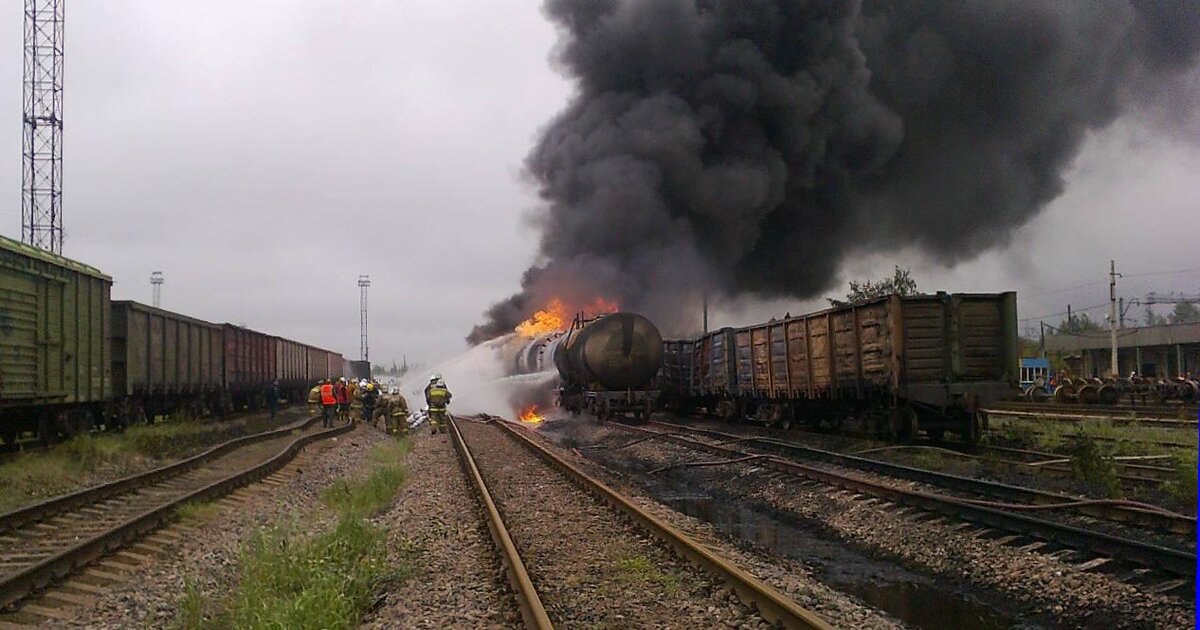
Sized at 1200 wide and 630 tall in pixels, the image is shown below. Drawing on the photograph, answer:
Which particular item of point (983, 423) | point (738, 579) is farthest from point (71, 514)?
point (983, 423)

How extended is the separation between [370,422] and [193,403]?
5.15 metres

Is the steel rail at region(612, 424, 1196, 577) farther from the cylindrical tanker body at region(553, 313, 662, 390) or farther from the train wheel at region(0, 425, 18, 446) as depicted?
the train wheel at region(0, 425, 18, 446)

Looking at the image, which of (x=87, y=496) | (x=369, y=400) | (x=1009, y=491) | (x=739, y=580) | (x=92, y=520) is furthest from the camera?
(x=369, y=400)

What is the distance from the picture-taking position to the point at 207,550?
8664mm

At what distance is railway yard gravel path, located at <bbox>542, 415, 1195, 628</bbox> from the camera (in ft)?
20.9

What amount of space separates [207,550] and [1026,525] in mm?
7461

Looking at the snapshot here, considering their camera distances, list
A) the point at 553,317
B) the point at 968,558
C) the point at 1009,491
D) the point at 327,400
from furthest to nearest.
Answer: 1. the point at 553,317
2. the point at 327,400
3. the point at 1009,491
4. the point at 968,558


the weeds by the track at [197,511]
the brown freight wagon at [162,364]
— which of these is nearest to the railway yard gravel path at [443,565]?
the weeds by the track at [197,511]

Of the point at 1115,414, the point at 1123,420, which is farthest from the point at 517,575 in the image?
the point at 1115,414

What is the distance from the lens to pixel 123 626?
20.1 ft

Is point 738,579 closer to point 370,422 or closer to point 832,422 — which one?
point 832,422

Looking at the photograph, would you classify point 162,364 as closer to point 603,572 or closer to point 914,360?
point 914,360

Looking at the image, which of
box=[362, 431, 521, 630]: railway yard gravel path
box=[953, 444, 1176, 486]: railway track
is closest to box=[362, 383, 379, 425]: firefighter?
box=[362, 431, 521, 630]: railway yard gravel path

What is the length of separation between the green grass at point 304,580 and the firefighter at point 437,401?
13.9m
